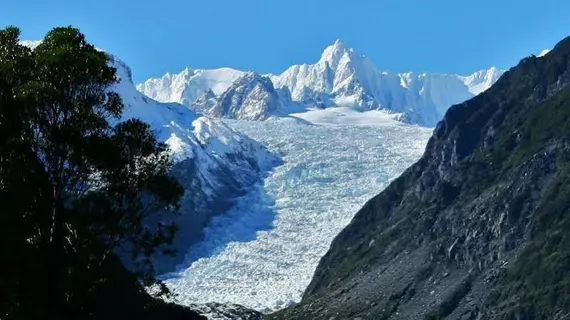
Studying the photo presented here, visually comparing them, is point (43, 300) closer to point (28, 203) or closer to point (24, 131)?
point (28, 203)

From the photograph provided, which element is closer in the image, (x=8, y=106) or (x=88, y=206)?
(x=8, y=106)

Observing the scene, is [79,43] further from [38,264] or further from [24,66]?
[38,264]

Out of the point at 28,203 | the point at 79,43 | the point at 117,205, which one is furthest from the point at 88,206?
the point at 79,43

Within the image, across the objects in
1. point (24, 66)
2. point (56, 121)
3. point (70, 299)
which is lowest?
point (70, 299)

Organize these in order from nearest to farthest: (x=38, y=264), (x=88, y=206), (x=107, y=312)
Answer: (x=38, y=264) → (x=88, y=206) → (x=107, y=312)

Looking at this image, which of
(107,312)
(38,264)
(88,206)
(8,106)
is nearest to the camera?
(38,264)

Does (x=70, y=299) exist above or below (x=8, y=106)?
below
